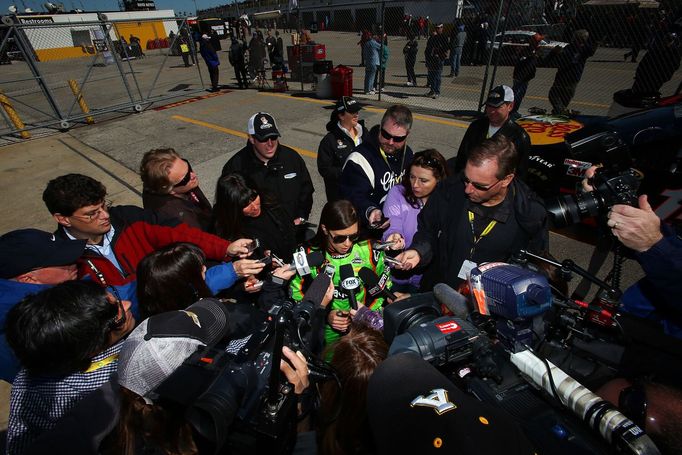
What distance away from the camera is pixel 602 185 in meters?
1.97

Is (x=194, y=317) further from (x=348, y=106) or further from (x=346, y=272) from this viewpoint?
(x=348, y=106)

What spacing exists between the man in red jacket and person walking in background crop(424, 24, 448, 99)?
1026 cm

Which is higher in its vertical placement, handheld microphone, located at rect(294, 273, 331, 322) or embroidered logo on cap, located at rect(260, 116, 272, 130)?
embroidered logo on cap, located at rect(260, 116, 272, 130)

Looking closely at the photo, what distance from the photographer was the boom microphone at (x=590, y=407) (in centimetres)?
83

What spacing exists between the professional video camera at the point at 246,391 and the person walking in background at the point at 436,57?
1105cm

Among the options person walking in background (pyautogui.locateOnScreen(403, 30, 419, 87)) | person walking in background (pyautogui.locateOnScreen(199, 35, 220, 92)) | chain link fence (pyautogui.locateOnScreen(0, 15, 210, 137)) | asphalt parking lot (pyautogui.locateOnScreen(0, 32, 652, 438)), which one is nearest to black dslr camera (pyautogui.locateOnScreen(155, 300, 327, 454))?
asphalt parking lot (pyautogui.locateOnScreen(0, 32, 652, 438))

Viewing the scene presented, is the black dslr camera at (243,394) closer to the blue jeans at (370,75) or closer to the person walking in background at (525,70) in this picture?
the person walking in background at (525,70)

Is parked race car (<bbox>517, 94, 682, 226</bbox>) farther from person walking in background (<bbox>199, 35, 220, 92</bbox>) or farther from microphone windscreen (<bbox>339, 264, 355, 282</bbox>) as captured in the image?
person walking in background (<bbox>199, 35, 220, 92</bbox>)

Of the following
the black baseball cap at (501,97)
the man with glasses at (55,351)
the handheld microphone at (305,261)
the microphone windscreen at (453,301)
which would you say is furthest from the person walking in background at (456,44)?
the man with glasses at (55,351)

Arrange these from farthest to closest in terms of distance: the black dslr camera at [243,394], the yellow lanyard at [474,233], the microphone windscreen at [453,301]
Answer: the yellow lanyard at [474,233], the microphone windscreen at [453,301], the black dslr camera at [243,394]

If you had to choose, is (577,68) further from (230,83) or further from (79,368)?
(230,83)

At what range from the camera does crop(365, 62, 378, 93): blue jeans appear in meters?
11.1

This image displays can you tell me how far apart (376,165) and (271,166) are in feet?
3.48

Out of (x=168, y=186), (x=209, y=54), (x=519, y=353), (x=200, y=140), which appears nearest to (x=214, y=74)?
(x=209, y=54)
